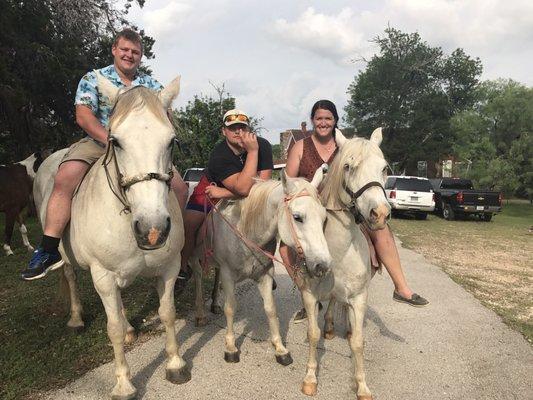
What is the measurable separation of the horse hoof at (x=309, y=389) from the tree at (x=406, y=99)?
40281mm

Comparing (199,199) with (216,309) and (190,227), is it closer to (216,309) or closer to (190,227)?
(190,227)

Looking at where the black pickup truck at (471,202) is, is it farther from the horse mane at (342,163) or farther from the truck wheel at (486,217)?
the horse mane at (342,163)

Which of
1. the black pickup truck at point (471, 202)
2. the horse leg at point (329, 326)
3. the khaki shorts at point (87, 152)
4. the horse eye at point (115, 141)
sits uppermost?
the horse eye at point (115, 141)

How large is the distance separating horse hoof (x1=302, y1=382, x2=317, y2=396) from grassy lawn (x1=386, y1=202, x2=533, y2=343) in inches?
116

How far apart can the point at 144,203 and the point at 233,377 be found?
6.98 feet

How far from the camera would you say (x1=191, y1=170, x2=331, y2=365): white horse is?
3.01 m

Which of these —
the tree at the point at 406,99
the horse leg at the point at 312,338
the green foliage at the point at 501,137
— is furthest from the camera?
the tree at the point at 406,99

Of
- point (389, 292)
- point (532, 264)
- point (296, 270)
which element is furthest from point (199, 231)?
point (532, 264)

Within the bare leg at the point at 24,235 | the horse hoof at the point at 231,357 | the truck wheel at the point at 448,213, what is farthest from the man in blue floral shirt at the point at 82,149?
the truck wheel at the point at 448,213

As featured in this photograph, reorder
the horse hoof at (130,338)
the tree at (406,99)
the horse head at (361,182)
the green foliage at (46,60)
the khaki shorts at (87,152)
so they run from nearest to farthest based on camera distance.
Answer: the horse head at (361,182) < the khaki shorts at (87,152) < the horse hoof at (130,338) < the green foliage at (46,60) < the tree at (406,99)

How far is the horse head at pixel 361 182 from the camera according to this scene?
9.32ft

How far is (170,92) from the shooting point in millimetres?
2893

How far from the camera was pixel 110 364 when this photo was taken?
3740 millimetres

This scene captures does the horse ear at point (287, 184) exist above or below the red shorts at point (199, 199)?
above
